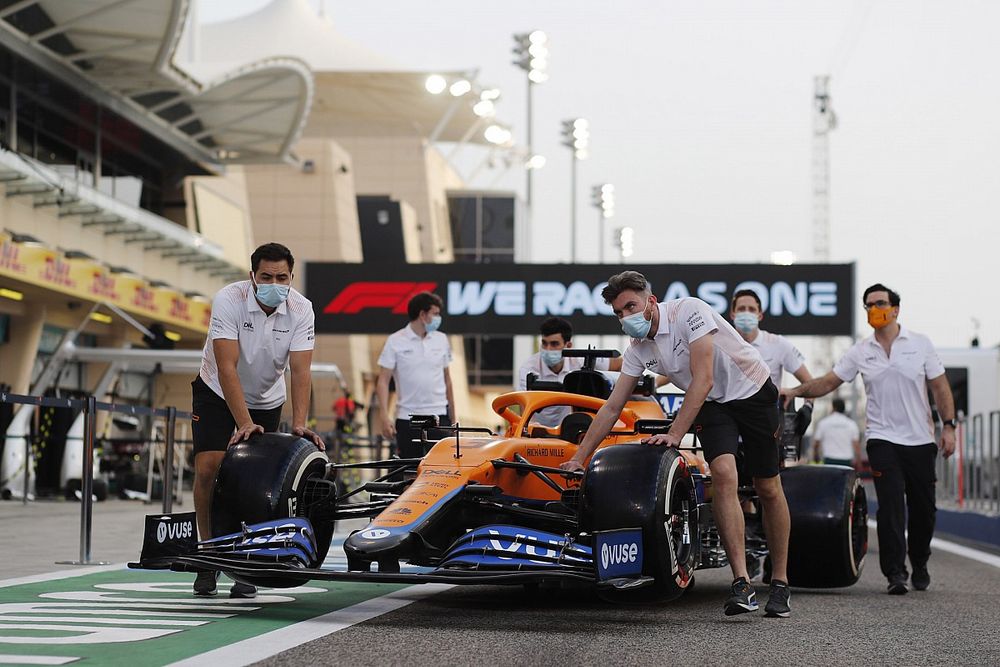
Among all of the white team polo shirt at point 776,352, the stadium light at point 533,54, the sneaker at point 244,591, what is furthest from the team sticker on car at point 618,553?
the stadium light at point 533,54

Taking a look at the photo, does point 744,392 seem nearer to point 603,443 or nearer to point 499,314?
point 603,443

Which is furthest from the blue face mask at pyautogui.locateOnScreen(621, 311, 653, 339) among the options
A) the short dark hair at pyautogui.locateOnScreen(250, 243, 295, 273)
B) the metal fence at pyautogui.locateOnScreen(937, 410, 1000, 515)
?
the metal fence at pyautogui.locateOnScreen(937, 410, 1000, 515)

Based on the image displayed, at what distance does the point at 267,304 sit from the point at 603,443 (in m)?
2.05

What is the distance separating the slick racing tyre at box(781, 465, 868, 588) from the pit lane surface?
169mm

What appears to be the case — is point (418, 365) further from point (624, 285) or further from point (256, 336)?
point (624, 285)

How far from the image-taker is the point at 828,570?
29.0 feet

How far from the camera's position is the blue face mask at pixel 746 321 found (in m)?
10.0

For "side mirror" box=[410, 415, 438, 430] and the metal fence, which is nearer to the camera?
"side mirror" box=[410, 415, 438, 430]

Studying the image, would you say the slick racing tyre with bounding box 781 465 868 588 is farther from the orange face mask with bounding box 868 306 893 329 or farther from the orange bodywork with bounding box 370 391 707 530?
the orange face mask with bounding box 868 306 893 329

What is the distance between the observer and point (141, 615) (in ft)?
21.6

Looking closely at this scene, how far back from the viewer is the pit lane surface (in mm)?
5570

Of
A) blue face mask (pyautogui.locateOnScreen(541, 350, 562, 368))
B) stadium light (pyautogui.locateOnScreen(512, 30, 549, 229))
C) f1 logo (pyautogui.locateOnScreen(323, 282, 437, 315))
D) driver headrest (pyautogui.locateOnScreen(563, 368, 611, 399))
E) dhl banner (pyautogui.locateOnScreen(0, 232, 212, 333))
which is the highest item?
stadium light (pyautogui.locateOnScreen(512, 30, 549, 229))

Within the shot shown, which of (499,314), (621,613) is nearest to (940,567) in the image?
(621,613)

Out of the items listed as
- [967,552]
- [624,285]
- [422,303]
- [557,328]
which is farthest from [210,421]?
[967,552]
